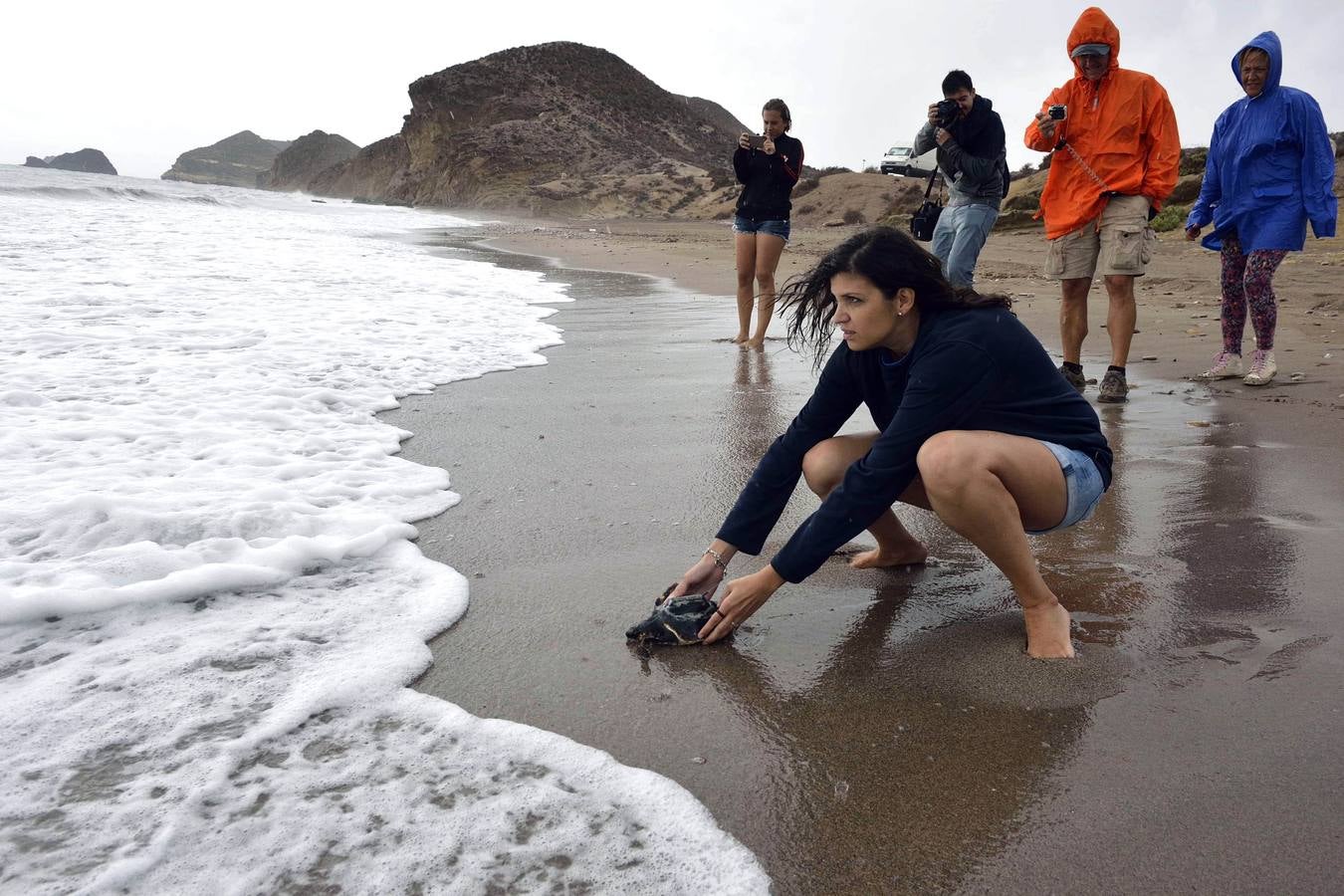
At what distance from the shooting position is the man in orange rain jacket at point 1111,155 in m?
4.65

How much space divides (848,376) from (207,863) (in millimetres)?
1663

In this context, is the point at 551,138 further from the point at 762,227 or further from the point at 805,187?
the point at 762,227

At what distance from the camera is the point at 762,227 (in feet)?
21.3

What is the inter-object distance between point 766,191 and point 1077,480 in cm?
463

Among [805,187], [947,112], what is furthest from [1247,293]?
[805,187]

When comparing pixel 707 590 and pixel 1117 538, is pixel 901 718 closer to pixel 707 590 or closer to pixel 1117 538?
pixel 707 590

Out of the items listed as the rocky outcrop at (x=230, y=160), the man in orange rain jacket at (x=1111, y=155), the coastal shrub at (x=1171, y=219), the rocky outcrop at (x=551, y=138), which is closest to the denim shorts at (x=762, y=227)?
the man in orange rain jacket at (x=1111, y=155)

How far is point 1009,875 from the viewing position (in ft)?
4.75

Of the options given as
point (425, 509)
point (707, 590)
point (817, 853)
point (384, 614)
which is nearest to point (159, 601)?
point (384, 614)

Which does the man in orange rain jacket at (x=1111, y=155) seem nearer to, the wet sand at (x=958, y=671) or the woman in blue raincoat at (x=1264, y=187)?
the woman in blue raincoat at (x=1264, y=187)

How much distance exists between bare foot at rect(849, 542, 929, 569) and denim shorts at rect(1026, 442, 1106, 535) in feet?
1.58

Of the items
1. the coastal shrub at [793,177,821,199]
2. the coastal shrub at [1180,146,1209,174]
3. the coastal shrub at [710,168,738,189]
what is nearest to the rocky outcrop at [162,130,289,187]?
the coastal shrub at [710,168,738,189]

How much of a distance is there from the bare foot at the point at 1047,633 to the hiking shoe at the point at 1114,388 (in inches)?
112

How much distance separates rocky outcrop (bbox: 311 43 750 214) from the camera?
37.0 metres
